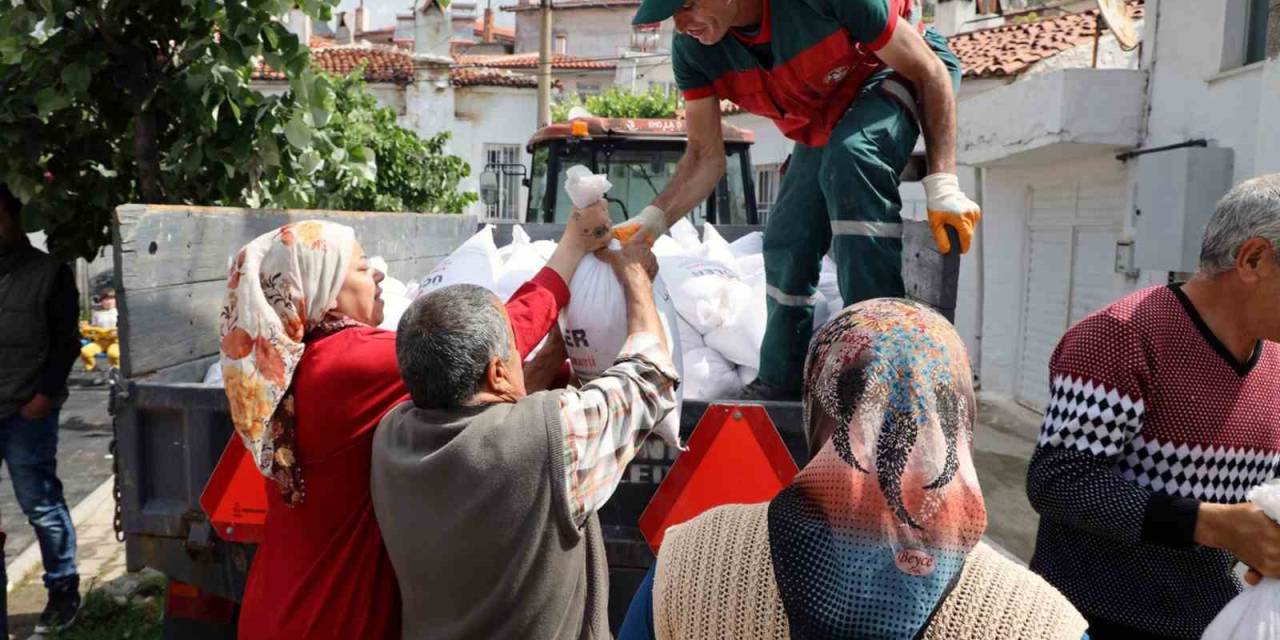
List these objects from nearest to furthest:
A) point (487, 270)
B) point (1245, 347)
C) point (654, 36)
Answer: point (1245, 347) < point (487, 270) < point (654, 36)

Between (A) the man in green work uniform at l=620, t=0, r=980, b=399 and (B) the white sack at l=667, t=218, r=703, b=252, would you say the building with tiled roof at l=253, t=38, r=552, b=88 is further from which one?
(A) the man in green work uniform at l=620, t=0, r=980, b=399

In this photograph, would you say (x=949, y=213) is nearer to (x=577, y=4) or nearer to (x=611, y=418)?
(x=611, y=418)

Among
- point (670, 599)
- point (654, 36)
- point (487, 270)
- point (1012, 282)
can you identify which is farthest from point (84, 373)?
point (654, 36)

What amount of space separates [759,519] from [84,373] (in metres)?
10.3

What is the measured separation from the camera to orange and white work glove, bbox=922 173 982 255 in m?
2.22

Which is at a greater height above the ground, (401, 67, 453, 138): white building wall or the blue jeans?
(401, 67, 453, 138): white building wall

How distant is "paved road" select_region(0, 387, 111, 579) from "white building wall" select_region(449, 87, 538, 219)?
45.5 feet

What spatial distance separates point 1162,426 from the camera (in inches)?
68.0

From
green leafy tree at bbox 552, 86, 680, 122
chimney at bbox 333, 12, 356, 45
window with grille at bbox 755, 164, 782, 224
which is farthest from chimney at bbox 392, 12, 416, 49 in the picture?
window with grille at bbox 755, 164, 782, 224

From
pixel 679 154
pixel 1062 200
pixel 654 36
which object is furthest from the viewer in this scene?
pixel 654 36

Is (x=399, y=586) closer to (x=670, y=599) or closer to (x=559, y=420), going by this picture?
(x=559, y=420)

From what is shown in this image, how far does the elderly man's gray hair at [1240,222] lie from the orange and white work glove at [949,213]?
1.79 feet

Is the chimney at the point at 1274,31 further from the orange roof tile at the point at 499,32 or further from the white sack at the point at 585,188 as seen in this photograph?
the orange roof tile at the point at 499,32

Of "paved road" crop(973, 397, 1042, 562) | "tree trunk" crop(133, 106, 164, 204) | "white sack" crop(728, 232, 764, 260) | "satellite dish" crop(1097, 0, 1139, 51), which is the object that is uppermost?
"satellite dish" crop(1097, 0, 1139, 51)
